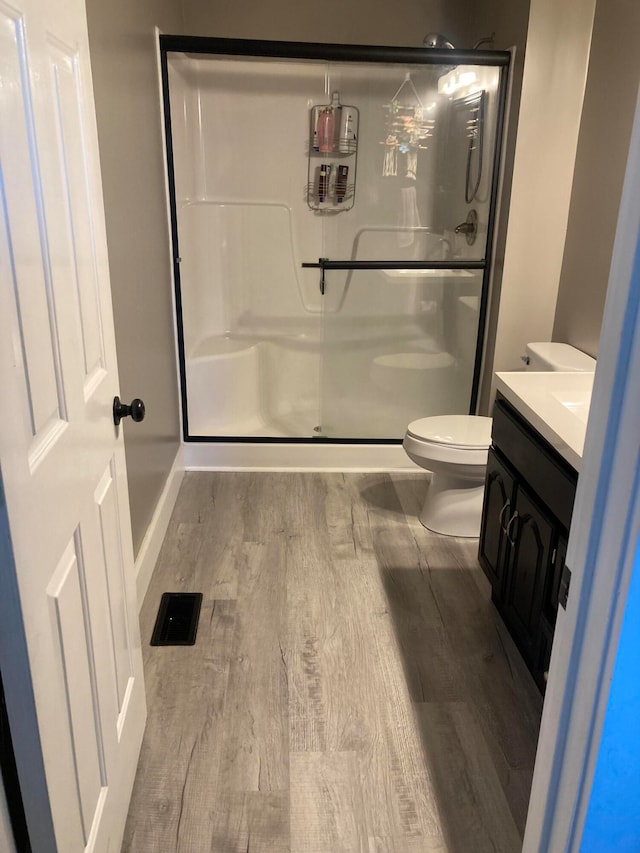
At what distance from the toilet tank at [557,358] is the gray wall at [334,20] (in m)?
1.89

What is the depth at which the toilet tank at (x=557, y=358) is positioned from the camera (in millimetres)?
2582

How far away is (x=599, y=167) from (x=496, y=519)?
1.50m

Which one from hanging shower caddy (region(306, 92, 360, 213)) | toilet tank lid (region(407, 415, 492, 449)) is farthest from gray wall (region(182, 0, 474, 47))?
toilet tank lid (region(407, 415, 492, 449))

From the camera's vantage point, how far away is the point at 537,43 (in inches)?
108

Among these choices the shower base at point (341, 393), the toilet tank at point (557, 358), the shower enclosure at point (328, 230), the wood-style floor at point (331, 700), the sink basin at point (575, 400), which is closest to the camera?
the wood-style floor at point (331, 700)

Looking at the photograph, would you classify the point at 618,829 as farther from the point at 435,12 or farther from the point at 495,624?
the point at 435,12

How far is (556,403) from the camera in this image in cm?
197

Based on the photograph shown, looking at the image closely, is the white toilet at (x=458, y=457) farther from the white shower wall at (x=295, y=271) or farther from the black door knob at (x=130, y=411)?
the black door knob at (x=130, y=411)

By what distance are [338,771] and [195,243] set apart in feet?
9.73

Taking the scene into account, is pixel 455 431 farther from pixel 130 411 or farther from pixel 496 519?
pixel 130 411

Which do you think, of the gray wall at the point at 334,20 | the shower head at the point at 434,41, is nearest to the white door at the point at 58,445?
the shower head at the point at 434,41

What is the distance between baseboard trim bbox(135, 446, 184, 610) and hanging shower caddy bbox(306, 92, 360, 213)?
61.3 inches

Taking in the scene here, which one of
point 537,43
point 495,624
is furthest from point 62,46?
point 537,43

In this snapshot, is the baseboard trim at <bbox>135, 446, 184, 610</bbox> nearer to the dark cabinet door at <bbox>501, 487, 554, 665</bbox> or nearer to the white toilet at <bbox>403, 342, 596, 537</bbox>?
the white toilet at <bbox>403, 342, 596, 537</bbox>
